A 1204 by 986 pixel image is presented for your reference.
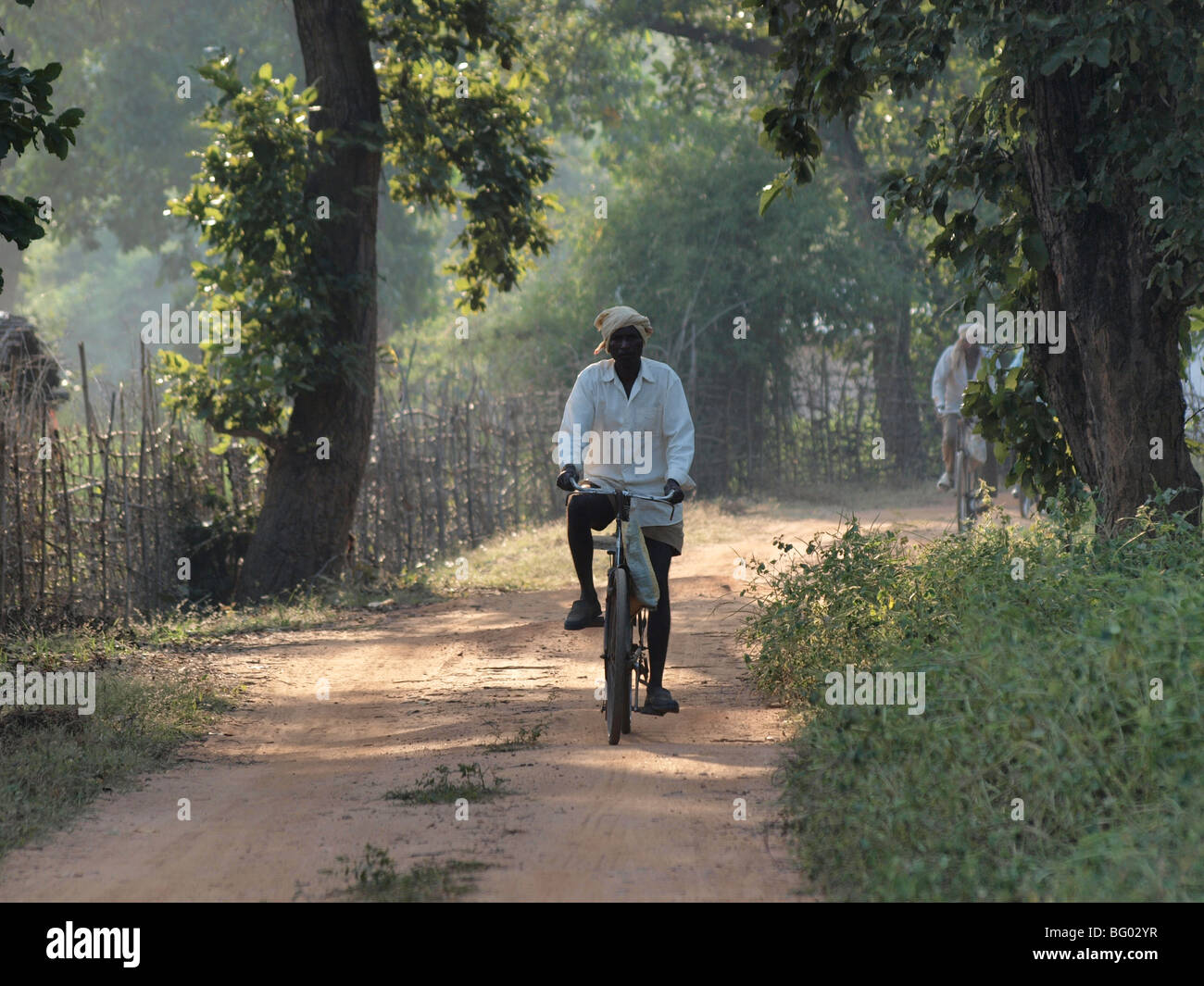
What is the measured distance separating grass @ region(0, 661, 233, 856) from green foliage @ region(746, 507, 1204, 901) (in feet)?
9.40

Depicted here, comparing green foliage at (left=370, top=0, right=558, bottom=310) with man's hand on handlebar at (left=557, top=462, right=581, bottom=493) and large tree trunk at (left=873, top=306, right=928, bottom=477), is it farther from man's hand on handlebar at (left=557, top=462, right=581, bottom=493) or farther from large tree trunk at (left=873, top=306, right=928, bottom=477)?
large tree trunk at (left=873, top=306, right=928, bottom=477)

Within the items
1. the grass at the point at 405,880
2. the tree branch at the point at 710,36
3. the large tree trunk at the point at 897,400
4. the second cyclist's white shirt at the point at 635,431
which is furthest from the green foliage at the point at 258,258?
the tree branch at the point at 710,36

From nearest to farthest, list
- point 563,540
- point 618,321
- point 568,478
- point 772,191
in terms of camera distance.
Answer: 1. point 568,478
2. point 618,321
3. point 772,191
4. point 563,540

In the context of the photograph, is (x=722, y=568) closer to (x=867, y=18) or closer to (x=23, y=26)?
(x=867, y=18)

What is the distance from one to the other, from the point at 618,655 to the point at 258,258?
21.4ft

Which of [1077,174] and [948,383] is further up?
[1077,174]

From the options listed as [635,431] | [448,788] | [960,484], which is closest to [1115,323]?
[635,431]

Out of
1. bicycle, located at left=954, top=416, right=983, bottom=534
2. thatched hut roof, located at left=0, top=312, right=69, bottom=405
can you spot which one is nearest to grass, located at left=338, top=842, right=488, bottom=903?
thatched hut roof, located at left=0, top=312, right=69, bottom=405

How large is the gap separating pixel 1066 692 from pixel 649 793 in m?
1.58

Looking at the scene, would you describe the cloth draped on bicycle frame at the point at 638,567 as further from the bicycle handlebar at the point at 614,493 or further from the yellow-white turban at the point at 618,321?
the yellow-white turban at the point at 618,321

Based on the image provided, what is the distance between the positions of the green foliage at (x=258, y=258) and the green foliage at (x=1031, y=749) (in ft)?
21.9

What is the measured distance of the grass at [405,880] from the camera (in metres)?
4.08

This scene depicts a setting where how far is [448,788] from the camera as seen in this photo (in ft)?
17.6

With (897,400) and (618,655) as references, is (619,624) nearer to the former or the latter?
(618,655)
